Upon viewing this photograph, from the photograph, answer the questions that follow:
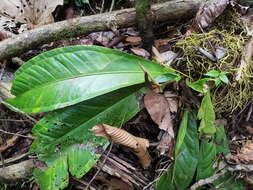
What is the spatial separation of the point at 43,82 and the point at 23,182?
48cm

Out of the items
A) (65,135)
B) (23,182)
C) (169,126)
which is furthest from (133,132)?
(23,182)

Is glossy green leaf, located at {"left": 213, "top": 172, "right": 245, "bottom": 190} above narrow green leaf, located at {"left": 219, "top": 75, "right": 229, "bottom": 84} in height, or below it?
below

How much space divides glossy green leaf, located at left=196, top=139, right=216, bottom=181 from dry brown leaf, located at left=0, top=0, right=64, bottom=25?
3.66ft

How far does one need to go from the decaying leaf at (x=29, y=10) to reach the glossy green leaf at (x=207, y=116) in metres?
1.03

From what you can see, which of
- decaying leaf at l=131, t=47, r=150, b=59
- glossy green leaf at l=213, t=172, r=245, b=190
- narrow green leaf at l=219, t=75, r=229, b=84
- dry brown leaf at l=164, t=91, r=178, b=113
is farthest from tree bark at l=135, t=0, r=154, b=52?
glossy green leaf at l=213, t=172, r=245, b=190

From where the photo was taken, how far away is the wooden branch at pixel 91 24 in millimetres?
1541

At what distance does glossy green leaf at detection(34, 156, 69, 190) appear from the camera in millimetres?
1226

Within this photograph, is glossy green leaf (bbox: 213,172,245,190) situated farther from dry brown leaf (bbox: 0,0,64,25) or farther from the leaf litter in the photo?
dry brown leaf (bbox: 0,0,64,25)

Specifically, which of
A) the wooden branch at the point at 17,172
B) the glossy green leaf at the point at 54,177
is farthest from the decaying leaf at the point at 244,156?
the wooden branch at the point at 17,172

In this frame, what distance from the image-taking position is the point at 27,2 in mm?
1820

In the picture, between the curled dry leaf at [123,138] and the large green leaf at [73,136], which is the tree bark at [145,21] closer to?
the large green leaf at [73,136]

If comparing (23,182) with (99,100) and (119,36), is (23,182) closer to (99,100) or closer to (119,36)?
(99,100)

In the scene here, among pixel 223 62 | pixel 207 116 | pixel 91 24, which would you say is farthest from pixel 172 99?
pixel 91 24

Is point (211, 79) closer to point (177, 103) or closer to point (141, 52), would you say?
point (177, 103)
